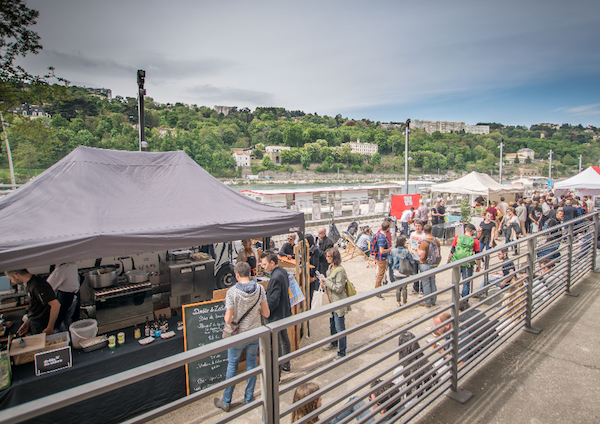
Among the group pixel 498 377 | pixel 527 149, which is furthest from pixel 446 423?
pixel 527 149

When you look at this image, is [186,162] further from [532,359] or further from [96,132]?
[96,132]

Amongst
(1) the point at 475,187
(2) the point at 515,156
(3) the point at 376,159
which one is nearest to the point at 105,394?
(1) the point at 475,187

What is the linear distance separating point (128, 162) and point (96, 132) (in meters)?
101

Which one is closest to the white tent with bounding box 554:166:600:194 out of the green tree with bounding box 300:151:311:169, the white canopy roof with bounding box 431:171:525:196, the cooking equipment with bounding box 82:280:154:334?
the white canopy roof with bounding box 431:171:525:196

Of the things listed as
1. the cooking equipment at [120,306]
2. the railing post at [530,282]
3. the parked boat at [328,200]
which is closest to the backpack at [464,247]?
the railing post at [530,282]

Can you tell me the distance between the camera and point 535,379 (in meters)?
3.07

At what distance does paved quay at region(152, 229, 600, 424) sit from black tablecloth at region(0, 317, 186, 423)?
398 mm

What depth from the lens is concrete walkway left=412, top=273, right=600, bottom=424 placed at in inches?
103

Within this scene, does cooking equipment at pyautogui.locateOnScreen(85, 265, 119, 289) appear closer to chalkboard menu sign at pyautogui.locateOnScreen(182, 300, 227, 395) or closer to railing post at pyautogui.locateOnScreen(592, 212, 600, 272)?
chalkboard menu sign at pyautogui.locateOnScreen(182, 300, 227, 395)

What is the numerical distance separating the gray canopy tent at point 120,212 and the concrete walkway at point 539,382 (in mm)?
3417

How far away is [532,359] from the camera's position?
3.40 meters

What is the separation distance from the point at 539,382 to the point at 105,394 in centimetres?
458

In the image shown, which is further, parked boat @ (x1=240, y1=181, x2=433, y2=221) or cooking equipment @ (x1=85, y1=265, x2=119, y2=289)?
parked boat @ (x1=240, y1=181, x2=433, y2=221)

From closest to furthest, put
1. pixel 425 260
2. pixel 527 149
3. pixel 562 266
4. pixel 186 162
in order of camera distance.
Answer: pixel 562 266
pixel 186 162
pixel 425 260
pixel 527 149
